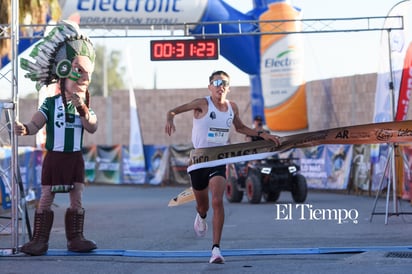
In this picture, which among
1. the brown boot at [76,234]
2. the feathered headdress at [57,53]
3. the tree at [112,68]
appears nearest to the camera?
the brown boot at [76,234]

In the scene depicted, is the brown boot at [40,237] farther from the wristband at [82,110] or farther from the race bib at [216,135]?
the race bib at [216,135]

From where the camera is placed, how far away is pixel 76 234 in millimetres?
11219

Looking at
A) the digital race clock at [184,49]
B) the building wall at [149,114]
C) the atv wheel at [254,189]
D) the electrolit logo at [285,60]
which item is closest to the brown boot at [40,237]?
the digital race clock at [184,49]

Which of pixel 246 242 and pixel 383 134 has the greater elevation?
pixel 383 134

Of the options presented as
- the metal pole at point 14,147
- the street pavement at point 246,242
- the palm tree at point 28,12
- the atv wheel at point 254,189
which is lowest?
the street pavement at point 246,242

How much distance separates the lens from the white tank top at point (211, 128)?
411 inches

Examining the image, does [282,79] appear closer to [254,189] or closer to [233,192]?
[233,192]

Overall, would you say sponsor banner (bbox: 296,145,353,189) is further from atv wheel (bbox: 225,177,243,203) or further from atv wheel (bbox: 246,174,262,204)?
atv wheel (bbox: 246,174,262,204)

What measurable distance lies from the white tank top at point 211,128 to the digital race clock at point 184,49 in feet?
29.8

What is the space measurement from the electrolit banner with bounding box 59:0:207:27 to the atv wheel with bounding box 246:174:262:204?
5.75 meters

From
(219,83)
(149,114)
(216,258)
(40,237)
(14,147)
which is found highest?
(149,114)

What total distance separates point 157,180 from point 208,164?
2326cm

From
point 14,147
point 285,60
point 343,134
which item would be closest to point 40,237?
point 14,147

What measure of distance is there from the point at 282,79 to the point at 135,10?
16.1ft
